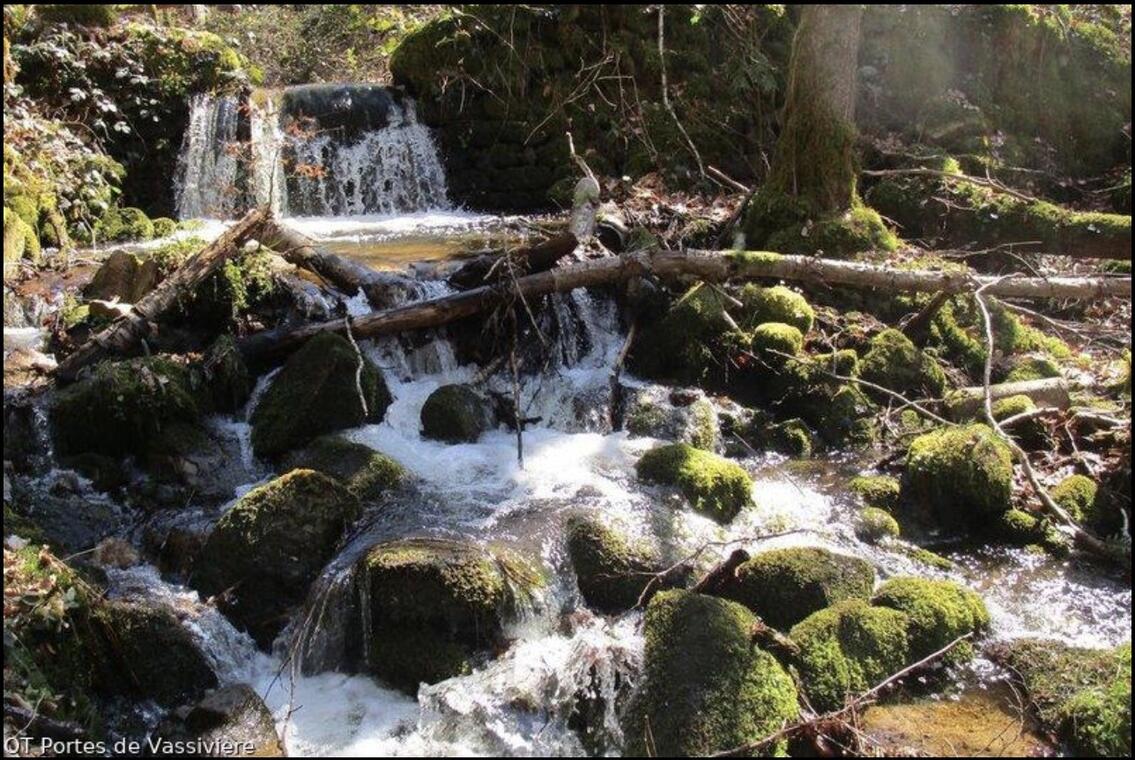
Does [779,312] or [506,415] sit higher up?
[779,312]

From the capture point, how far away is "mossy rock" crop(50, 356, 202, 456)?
6129 mm

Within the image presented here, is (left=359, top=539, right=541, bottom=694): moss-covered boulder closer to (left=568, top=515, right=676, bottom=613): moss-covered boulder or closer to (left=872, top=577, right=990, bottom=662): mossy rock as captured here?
(left=568, top=515, right=676, bottom=613): moss-covered boulder

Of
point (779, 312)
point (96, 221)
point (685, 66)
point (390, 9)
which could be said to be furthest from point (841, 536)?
point (390, 9)

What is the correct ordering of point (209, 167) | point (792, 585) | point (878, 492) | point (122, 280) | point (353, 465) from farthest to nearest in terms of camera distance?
point (209, 167), point (122, 280), point (878, 492), point (353, 465), point (792, 585)

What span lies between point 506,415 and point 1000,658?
4.16 meters

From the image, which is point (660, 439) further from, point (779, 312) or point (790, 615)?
point (790, 615)

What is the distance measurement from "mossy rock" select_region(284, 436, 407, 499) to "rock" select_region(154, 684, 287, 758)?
5.79ft

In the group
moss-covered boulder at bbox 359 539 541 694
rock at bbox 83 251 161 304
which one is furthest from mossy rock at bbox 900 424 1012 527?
rock at bbox 83 251 161 304

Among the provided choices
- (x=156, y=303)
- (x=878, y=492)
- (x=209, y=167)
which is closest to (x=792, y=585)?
(x=878, y=492)

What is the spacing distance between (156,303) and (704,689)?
5371 mm

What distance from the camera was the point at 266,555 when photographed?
504cm

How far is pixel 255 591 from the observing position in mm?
5016

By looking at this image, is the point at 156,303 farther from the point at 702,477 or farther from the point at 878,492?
the point at 878,492

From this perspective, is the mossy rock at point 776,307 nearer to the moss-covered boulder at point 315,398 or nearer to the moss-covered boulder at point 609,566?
the moss-covered boulder at point 609,566
